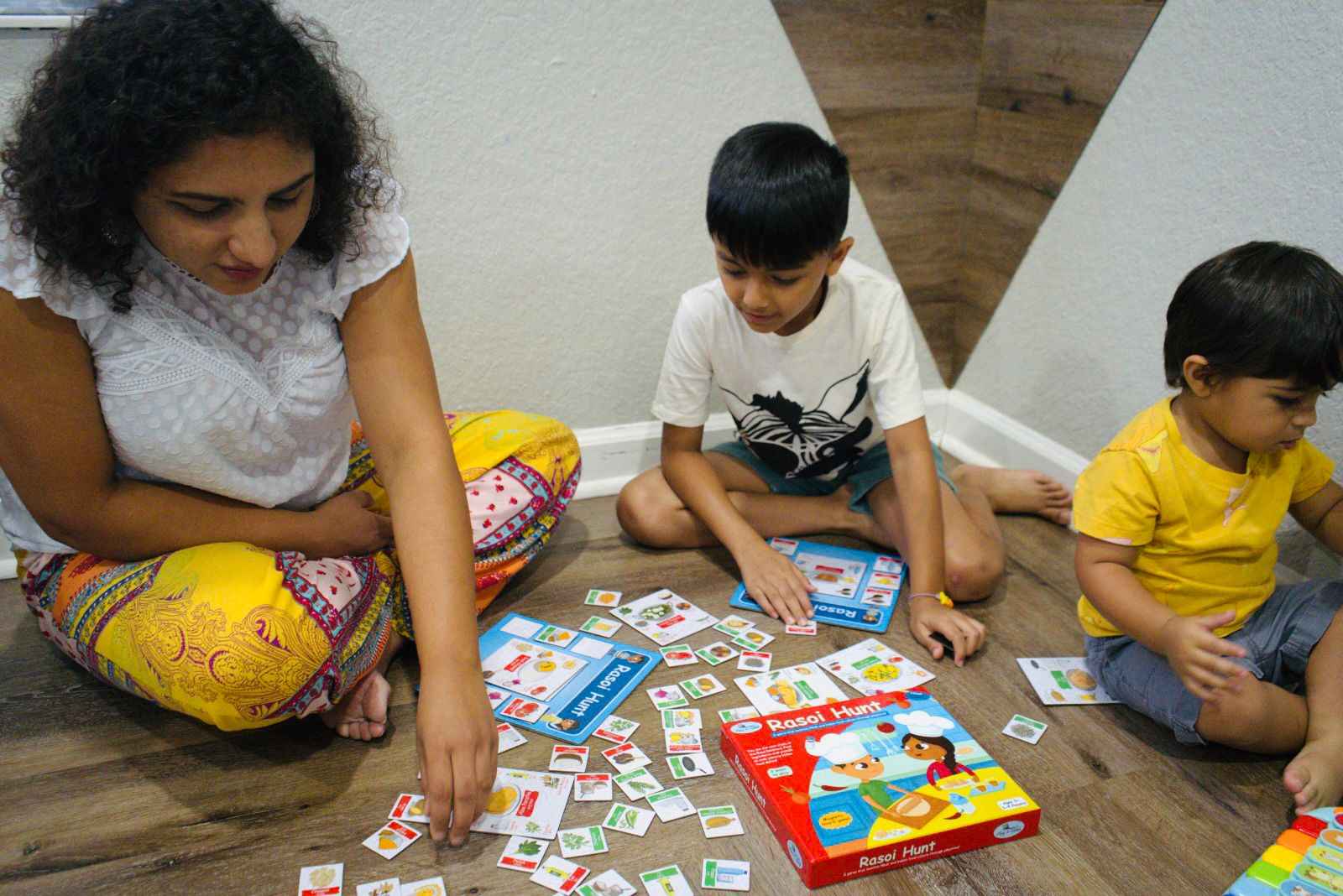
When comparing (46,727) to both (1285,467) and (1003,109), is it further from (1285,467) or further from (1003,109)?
(1003,109)

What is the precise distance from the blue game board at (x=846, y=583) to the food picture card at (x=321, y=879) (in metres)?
0.80

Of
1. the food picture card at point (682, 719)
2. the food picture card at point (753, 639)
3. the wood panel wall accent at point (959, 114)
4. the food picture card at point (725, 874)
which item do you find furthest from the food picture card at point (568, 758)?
the wood panel wall accent at point (959, 114)

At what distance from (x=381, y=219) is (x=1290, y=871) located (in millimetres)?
1375

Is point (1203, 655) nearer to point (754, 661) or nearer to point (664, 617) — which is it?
point (754, 661)

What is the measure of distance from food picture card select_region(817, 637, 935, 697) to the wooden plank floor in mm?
38

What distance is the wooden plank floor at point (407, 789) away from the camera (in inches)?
46.3

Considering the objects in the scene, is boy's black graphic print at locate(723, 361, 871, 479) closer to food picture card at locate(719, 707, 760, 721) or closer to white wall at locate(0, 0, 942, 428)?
white wall at locate(0, 0, 942, 428)

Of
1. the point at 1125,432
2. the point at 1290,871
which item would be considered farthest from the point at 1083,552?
the point at 1290,871

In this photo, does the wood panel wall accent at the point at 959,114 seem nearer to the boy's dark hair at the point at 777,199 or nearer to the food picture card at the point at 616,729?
the boy's dark hair at the point at 777,199

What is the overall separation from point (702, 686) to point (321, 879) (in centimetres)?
59

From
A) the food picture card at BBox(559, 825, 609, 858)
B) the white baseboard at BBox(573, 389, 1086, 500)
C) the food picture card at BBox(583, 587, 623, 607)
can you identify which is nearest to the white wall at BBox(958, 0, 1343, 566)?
the white baseboard at BBox(573, 389, 1086, 500)

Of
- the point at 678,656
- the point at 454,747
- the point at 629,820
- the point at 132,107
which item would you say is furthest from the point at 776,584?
the point at 132,107

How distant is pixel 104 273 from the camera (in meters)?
1.14

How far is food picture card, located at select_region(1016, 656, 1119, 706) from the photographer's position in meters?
1.49
